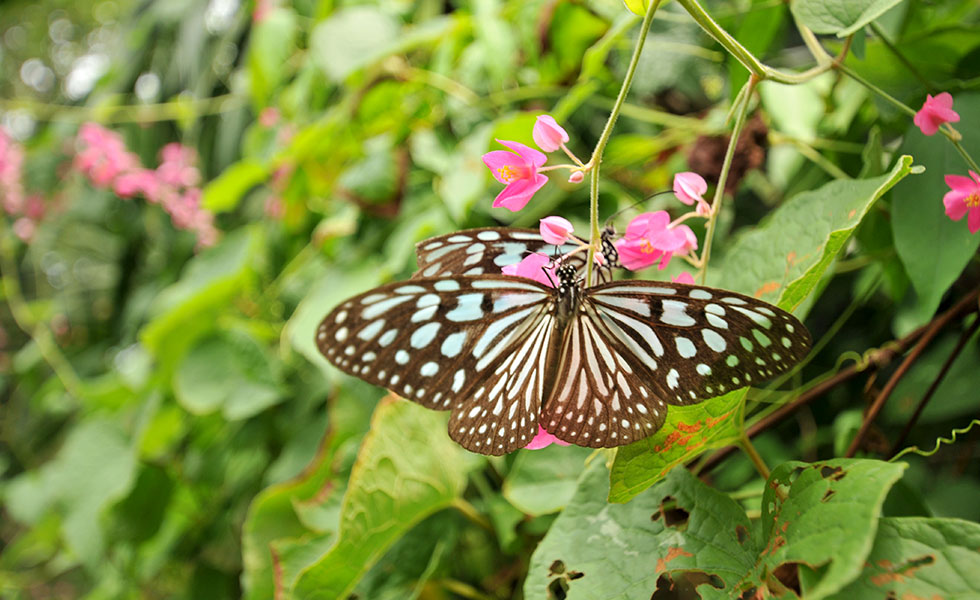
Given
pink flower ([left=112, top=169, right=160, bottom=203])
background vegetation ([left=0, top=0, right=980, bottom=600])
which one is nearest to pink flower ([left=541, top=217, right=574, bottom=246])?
background vegetation ([left=0, top=0, right=980, bottom=600])

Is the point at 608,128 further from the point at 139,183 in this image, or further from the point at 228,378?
the point at 139,183

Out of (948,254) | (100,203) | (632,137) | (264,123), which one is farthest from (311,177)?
(100,203)

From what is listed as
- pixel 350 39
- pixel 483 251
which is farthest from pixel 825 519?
pixel 350 39

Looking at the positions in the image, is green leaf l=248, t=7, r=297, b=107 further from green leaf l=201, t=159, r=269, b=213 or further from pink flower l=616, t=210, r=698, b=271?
pink flower l=616, t=210, r=698, b=271

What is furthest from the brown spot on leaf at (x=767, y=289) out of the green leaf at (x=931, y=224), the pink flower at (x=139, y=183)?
the pink flower at (x=139, y=183)

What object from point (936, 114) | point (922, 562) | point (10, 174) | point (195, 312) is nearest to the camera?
point (922, 562)

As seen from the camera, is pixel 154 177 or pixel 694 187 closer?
pixel 694 187
